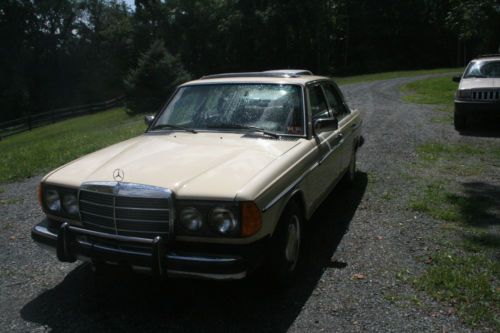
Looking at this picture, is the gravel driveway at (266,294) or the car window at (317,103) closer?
the gravel driveway at (266,294)

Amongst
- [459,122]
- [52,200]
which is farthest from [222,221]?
[459,122]

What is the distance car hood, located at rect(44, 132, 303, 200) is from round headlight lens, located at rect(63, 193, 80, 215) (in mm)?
102

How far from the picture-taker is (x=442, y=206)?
592 cm

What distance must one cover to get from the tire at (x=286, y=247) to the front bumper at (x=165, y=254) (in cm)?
20

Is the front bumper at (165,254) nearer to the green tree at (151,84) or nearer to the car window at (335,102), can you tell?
the car window at (335,102)

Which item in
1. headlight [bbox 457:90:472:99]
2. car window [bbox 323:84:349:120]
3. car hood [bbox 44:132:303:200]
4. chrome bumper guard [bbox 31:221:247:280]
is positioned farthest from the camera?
headlight [bbox 457:90:472:99]

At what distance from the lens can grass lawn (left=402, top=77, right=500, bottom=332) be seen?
12.3 feet

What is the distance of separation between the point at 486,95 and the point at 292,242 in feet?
27.2

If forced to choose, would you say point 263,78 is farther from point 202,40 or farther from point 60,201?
point 202,40

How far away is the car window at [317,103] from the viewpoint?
5000mm

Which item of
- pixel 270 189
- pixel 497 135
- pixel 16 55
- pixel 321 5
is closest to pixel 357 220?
pixel 270 189

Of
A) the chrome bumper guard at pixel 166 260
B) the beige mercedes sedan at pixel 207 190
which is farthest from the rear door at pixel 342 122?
the chrome bumper guard at pixel 166 260

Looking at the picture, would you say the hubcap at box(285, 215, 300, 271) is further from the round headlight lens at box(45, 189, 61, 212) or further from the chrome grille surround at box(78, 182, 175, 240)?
the round headlight lens at box(45, 189, 61, 212)

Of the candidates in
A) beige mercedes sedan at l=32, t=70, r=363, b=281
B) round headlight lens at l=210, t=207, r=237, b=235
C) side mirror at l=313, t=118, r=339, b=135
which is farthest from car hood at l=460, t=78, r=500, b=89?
round headlight lens at l=210, t=207, r=237, b=235
